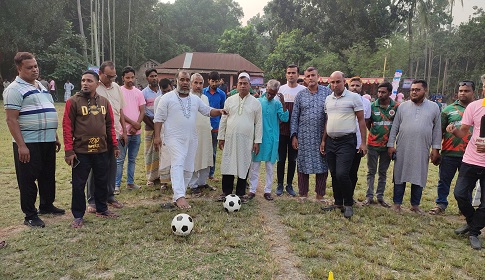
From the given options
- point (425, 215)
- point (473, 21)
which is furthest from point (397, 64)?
point (425, 215)

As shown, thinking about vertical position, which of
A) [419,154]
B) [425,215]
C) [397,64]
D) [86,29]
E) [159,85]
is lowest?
[425,215]

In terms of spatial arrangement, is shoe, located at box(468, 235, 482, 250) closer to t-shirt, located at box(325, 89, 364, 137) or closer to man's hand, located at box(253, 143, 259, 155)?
t-shirt, located at box(325, 89, 364, 137)

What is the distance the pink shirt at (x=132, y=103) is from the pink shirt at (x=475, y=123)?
470cm

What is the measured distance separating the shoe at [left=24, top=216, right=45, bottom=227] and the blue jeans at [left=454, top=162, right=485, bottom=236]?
5125 millimetres

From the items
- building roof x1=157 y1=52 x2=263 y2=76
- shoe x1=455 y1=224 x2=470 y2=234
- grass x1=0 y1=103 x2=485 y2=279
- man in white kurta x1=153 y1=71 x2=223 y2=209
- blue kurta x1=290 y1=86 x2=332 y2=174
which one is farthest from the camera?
building roof x1=157 y1=52 x2=263 y2=76

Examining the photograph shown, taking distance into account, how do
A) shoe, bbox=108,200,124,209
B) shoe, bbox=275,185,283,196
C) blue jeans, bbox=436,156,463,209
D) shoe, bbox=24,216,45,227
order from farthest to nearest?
shoe, bbox=275,185,283,196
blue jeans, bbox=436,156,463,209
shoe, bbox=108,200,124,209
shoe, bbox=24,216,45,227

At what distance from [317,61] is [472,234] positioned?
28.0 m

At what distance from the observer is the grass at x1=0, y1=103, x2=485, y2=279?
→ 10.5 feet

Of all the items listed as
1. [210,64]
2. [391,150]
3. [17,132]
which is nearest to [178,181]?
[17,132]

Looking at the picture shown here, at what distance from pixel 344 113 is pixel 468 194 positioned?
5.95 ft

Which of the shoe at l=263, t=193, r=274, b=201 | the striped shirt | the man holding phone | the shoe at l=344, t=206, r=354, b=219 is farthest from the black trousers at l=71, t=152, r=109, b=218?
the shoe at l=344, t=206, r=354, b=219

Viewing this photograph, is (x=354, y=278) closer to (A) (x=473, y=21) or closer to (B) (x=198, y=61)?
(B) (x=198, y=61)

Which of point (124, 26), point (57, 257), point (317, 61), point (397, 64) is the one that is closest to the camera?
point (57, 257)

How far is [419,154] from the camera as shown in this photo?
16.4ft
